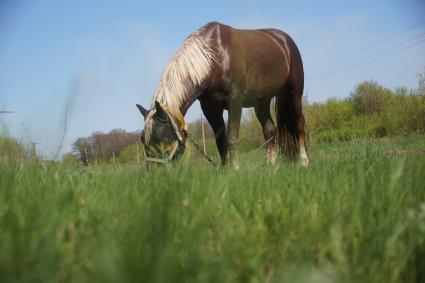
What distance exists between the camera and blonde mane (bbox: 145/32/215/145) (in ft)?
16.1

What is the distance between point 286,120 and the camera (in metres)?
7.28

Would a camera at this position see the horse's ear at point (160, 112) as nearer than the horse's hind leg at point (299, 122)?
Yes

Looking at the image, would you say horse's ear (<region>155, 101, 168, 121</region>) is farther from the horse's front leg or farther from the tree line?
the tree line

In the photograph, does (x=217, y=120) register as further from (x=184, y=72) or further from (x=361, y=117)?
(x=361, y=117)

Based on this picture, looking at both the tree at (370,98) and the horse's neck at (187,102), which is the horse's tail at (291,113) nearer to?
the horse's neck at (187,102)

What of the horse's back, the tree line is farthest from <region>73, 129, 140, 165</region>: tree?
the tree line

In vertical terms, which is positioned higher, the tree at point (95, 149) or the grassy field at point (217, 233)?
the tree at point (95, 149)

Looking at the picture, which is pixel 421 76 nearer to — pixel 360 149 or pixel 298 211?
pixel 360 149

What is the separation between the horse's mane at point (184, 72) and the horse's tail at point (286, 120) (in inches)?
89.2

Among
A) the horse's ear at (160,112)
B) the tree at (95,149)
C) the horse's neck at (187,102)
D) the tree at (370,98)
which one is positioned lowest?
the tree at (95,149)

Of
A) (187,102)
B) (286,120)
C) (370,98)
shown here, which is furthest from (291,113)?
(370,98)

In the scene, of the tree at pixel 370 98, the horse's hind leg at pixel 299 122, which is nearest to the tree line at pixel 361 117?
the tree at pixel 370 98

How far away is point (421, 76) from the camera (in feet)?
108

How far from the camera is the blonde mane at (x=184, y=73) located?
491 cm
